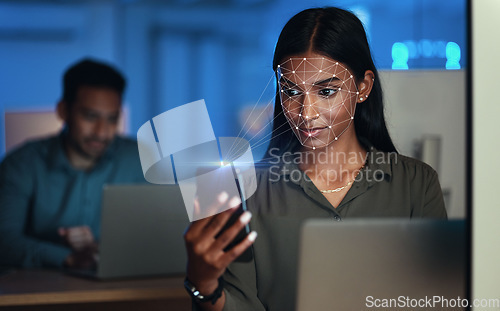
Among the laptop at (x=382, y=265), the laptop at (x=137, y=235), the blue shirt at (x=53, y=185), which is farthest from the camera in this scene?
the blue shirt at (x=53, y=185)

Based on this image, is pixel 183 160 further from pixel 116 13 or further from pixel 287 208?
pixel 116 13

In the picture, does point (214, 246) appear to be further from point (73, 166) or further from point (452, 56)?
point (73, 166)

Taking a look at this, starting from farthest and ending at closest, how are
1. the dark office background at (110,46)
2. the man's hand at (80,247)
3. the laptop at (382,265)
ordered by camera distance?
the dark office background at (110,46)
the man's hand at (80,247)
the laptop at (382,265)

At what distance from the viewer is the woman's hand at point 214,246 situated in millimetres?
909

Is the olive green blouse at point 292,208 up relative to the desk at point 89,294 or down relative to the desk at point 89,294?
up

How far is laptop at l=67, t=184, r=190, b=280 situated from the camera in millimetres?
1470

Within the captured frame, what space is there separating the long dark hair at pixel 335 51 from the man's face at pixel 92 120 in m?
1.38

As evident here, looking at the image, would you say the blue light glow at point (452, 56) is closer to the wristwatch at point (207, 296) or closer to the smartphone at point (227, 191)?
the smartphone at point (227, 191)
